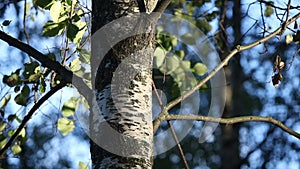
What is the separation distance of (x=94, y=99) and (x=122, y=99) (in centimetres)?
7

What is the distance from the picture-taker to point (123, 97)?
1.31 m

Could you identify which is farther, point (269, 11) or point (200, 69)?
point (269, 11)

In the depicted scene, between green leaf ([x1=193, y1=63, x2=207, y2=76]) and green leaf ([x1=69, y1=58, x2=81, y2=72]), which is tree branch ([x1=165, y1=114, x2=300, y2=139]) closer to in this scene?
green leaf ([x1=69, y1=58, x2=81, y2=72])

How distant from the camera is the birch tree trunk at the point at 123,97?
1.26 meters

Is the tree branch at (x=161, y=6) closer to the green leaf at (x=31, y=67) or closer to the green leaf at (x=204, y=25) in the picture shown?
the green leaf at (x=31, y=67)

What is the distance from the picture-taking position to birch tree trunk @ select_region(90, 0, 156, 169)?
1259 mm

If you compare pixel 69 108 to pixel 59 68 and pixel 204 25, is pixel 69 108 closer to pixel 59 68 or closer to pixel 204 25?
pixel 59 68

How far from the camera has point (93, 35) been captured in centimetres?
139

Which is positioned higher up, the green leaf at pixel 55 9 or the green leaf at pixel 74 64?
the green leaf at pixel 55 9

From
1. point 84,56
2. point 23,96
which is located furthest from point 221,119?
point 23,96

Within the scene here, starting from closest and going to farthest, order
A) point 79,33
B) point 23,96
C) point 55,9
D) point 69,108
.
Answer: point 55,9 → point 79,33 → point 23,96 → point 69,108

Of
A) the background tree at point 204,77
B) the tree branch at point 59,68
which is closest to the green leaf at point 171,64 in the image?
the background tree at point 204,77

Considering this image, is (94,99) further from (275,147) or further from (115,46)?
(275,147)

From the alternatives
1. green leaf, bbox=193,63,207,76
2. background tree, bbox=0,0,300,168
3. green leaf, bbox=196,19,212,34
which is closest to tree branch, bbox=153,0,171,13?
background tree, bbox=0,0,300,168
